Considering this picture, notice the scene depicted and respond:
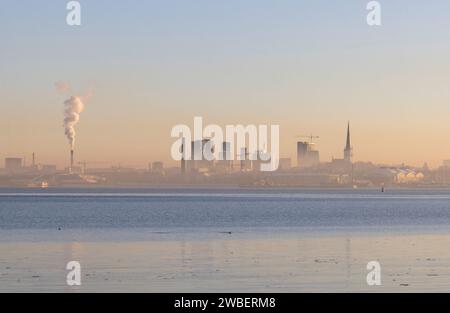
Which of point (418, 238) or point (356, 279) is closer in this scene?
point (356, 279)
